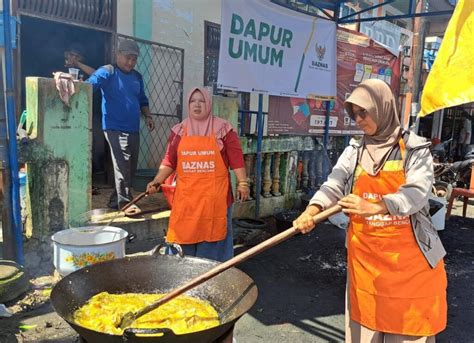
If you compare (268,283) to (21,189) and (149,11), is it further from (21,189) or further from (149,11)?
(149,11)

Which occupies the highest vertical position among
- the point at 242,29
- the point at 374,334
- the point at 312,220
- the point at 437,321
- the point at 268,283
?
the point at 242,29

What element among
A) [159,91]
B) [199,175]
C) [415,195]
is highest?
[159,91]

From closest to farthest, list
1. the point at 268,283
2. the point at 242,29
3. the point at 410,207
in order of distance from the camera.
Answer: the point at 410,207 < the point at 268,283 < the point at 242,29

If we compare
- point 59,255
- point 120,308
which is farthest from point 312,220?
point 59,255

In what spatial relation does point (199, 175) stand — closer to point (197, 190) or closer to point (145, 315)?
point (197, 190)

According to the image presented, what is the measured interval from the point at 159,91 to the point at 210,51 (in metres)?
1.37

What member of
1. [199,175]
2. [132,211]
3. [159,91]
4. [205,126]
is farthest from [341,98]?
[199,175]

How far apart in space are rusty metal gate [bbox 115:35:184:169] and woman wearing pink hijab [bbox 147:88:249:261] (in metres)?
3.47

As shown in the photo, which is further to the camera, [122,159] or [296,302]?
[122,159]

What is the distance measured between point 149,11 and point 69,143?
3.29 m

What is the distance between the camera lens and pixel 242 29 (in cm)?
557

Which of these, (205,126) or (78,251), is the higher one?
(205,126)

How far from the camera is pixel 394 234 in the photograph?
2404 millimetres

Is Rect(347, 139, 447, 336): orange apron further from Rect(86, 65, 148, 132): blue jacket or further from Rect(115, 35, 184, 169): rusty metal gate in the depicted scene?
Rect(115, 35, 184, 169): rusty metal gate
